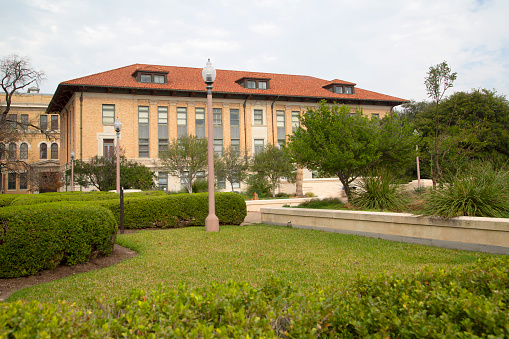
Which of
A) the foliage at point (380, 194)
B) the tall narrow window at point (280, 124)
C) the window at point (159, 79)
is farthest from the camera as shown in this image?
the tall narrow window at point (280, 124)

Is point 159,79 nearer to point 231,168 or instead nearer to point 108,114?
point 108,114

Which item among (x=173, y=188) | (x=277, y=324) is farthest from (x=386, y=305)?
(x=173, y=188)

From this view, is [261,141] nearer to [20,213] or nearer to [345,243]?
[345,243]

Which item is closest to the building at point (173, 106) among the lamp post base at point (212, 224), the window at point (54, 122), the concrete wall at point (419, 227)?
the window at point (54, 122)

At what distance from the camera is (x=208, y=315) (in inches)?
121

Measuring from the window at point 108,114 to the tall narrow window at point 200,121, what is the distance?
8.50 meters

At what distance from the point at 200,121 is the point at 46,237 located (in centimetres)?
3721

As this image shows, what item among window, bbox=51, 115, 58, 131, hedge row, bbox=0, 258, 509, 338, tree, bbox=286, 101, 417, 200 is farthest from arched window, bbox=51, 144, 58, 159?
hedge row, bbox=0, 258, 509, 338

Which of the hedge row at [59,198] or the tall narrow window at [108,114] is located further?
the tall narrow window at [108,114]

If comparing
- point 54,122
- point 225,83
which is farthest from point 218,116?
point 54,122

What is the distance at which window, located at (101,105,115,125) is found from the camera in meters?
39.6

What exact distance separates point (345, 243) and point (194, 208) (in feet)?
21.3

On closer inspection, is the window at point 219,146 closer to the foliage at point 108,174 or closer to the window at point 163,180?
the window at point 163,180

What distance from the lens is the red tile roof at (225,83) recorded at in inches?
1572
